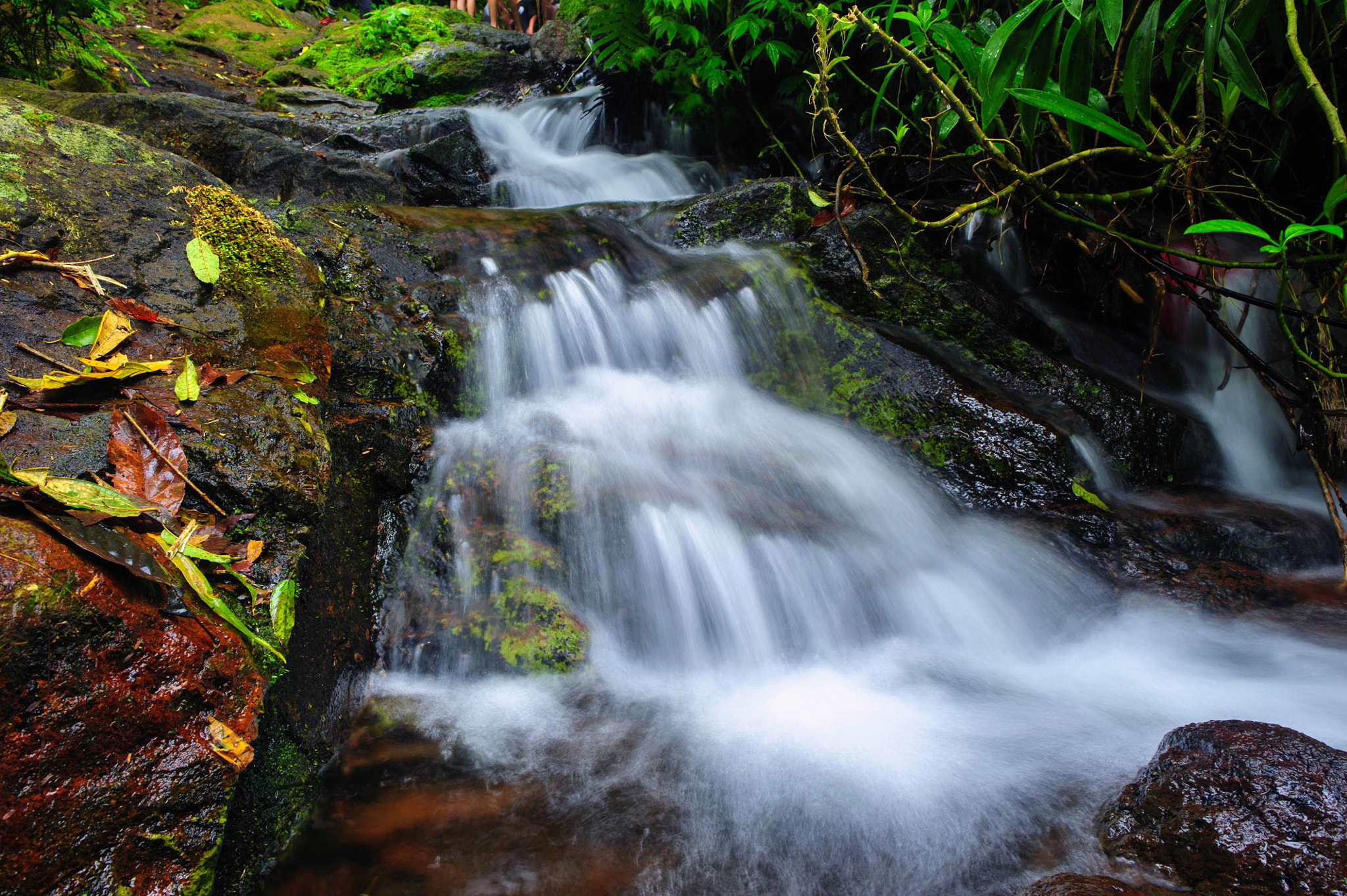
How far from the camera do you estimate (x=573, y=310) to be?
4.34 meters

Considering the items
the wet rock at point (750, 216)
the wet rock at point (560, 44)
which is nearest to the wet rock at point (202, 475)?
the wet rock at point (750, 216)

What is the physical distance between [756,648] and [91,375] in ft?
8.15

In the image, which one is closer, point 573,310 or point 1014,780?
point 1014,780

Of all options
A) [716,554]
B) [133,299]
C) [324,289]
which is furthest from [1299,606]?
[133,299]

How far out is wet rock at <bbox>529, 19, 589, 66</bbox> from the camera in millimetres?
10531

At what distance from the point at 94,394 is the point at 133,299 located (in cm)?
59

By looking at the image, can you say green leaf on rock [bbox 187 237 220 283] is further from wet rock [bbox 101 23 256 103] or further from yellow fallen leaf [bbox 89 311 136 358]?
wet rock [bbox 101 23 256 103]

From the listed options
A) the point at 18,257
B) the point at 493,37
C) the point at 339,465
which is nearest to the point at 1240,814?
the point at 339,465

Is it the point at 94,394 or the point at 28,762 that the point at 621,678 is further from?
the point at 94,394

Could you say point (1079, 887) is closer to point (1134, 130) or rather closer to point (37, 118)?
point (1134, 130)

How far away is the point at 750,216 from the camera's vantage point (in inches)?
205

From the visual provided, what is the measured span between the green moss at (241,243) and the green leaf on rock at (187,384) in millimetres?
535

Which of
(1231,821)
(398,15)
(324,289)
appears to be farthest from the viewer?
(398,15)

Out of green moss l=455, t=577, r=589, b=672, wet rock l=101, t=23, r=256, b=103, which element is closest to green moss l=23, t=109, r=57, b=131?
green moss l=455, t=577, r=589, b=672
